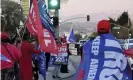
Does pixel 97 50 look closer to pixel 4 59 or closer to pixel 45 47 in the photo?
pixel 4 59

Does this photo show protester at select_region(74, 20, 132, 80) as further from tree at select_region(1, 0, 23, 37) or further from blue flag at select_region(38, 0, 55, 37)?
tree at select_region(1, 0, 23, 37)

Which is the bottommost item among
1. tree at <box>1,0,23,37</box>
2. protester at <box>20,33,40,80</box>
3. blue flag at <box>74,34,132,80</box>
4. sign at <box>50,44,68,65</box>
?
tree at <box>1,0,23,37</box>

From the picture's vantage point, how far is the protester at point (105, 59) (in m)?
6.84

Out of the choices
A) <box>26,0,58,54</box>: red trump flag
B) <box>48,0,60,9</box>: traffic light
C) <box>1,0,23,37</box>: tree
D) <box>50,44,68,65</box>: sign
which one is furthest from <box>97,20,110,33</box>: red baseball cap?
<box>1,0,23,37</box>: tree

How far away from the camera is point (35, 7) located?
34.6ft

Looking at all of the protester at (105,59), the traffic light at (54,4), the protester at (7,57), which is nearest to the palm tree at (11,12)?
the traffic light at (54,4)

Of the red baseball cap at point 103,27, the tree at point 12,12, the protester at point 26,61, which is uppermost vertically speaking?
the red baseball cap at point 103,27

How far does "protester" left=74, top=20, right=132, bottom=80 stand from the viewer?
6840mm

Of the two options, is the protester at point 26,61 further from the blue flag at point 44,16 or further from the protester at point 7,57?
the protester at point 7,57

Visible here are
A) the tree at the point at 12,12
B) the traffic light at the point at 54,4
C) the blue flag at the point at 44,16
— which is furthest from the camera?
the tree at the point at 12,12

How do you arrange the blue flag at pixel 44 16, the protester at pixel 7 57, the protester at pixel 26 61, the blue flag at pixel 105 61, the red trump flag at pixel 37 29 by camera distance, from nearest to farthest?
the blue flag at pixel 105 61
the protester at pixel 7 57
the red trump flag at pixel 37 29
the protester at pixel 26 61
the blue flag at pixel 44 16

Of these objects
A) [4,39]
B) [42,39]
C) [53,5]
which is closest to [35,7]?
[42,39]

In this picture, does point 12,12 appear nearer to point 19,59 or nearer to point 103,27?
point 19,59

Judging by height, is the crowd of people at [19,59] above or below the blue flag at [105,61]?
below
